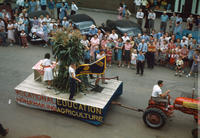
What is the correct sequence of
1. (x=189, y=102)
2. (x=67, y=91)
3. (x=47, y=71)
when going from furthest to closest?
1. (x=47, y=71)
2. (x=67, y=91)
3. (x=189, y=102)

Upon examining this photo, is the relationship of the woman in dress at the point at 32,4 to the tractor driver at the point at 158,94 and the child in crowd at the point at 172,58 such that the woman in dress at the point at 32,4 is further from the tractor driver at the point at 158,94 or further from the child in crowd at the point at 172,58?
the tractor driver at the point at 158,94

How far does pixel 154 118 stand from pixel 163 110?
0.40m

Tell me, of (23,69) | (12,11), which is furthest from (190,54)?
(12,11)

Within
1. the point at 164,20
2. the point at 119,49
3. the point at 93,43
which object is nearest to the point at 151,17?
the point at 164,20

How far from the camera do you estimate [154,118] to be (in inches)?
350

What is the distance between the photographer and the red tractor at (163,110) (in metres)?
8.67

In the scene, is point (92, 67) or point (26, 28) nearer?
point (92, 67)

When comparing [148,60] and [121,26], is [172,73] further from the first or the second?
[121,26]

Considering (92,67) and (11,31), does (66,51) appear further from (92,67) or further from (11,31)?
(11,31)

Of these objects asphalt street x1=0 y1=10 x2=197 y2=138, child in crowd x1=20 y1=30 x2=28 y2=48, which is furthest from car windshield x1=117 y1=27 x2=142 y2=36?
child in crowd x1=20 y1=30 x2=28 y2=48

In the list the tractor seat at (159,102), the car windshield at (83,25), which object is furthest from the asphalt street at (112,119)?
the car windshield at (83,25)

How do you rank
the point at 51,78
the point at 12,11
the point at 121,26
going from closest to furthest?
the point at 51,78
the point at 121,26
the point at 12,11

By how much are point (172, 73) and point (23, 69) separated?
7.64m

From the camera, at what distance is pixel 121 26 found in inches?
653
